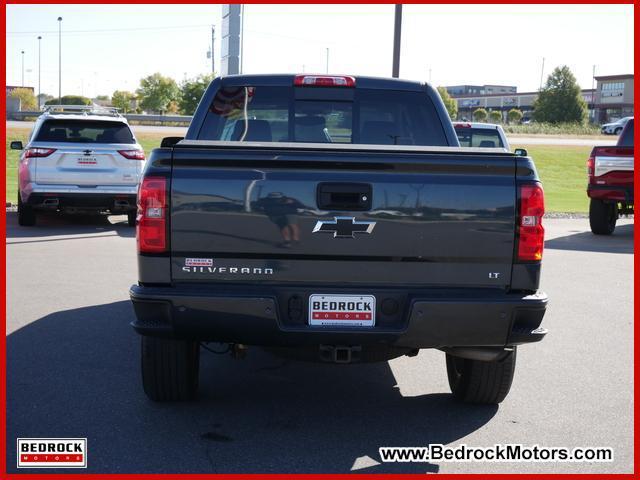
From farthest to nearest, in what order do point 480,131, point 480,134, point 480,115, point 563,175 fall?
point 480,115 < point 563,175 < point 480,134 < point 480,131

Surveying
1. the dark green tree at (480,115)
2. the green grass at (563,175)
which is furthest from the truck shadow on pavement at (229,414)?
the dark green tree at (480,115)

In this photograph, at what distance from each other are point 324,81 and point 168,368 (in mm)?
2384

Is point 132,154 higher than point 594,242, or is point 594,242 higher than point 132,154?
point 132,154

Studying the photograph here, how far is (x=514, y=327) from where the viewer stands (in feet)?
14.9

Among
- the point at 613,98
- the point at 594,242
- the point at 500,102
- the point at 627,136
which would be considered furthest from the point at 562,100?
the point at 594,242

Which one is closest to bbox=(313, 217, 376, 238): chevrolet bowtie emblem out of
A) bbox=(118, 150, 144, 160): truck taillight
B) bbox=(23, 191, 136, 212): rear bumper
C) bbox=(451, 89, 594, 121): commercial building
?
bbox=(23, 191, 136, 212): rear bumper

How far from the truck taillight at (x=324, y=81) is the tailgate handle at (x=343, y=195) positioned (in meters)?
2.05

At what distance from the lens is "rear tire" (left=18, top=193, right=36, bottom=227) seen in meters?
14.5

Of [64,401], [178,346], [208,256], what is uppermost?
[208,256]

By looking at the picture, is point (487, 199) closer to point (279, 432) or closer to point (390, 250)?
point (390, 250)

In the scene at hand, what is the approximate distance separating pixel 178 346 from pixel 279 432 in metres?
0.75

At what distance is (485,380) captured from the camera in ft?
Answer: 17.3

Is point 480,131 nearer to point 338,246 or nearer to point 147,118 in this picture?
point 338,246

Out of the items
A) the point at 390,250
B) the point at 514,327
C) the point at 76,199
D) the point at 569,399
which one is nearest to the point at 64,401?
the point at 390,250
